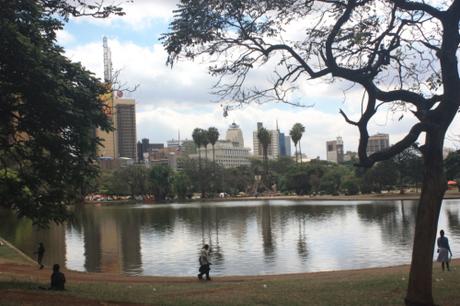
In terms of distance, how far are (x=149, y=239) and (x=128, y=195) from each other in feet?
387

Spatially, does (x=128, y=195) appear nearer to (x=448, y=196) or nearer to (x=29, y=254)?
(x=448, y=196)

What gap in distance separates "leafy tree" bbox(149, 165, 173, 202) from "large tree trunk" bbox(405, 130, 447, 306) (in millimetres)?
132919

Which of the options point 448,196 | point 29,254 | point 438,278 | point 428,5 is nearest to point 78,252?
point 29,254

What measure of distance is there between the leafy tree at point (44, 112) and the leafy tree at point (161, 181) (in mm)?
125389

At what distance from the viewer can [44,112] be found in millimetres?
14125

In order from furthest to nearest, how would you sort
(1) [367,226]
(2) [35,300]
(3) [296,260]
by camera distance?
(1) [367,226]
(3) [296,260]
(2) [35,300]

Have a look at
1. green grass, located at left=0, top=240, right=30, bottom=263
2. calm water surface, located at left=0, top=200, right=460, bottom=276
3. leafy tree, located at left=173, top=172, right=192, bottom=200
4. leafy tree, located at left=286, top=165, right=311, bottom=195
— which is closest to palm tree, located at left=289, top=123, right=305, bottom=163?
leafy tree, located at left=286, top=165, right=311, bottom=195

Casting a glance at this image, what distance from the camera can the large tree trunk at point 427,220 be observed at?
10867mm

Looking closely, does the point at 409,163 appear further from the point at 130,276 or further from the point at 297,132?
the point at 130,276

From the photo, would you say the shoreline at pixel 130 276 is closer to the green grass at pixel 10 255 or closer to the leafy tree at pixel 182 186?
the green grass at pixel 10 255

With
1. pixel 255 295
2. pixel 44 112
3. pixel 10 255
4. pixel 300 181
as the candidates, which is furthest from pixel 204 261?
pixel 300 181

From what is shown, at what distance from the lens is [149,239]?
40594 mm

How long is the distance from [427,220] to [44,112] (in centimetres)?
958

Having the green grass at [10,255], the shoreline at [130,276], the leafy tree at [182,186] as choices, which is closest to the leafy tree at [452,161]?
the shoreline at [130,276]
